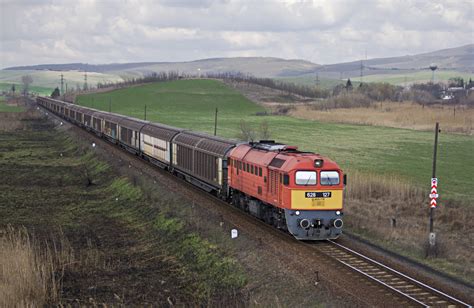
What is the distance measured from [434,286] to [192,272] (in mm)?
11285

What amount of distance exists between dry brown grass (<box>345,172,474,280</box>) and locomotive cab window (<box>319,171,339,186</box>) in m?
4.67

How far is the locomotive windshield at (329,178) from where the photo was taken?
97.5ft

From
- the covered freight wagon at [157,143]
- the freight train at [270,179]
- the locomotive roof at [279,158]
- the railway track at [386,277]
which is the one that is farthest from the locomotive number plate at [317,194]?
the covered freight wagon at [157,143]

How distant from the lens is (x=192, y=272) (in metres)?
29.5

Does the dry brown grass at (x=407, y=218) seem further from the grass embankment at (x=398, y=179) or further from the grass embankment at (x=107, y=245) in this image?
the grass embankment at (x=107, y=245)

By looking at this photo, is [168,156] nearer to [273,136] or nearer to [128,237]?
[128,237]

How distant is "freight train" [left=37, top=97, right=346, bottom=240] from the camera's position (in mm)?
29422

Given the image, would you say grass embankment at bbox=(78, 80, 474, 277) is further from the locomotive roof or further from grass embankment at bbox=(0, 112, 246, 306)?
grass embankment at bbox=(0, 112, 246, 306)

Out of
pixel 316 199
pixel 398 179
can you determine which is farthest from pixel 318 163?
pixel 398 179

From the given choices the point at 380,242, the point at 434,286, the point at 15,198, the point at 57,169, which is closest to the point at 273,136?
the point at 57,169

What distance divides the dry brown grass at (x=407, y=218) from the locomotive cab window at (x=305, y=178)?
5.61m

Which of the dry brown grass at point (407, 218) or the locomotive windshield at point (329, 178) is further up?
the locomotive windshield at point (329, 178)

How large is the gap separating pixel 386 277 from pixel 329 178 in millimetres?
6724

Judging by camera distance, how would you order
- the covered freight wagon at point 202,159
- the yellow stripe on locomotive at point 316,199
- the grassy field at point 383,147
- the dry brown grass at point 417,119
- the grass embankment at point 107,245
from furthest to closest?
the dry brown grass at point 417,119 < the grassy field at point 383,147 < the covered freight wagon at point 202,159 < the yellow stripe on locomotive at point 316,199 < the grass embankment at point 107,245
